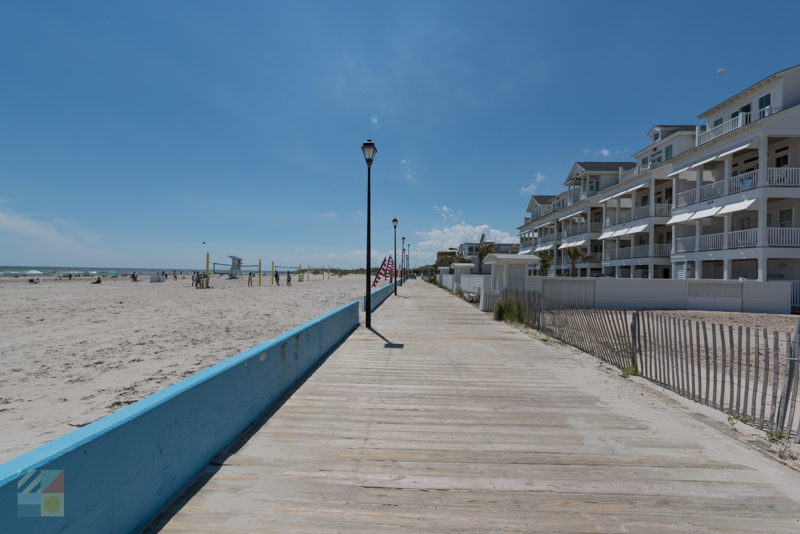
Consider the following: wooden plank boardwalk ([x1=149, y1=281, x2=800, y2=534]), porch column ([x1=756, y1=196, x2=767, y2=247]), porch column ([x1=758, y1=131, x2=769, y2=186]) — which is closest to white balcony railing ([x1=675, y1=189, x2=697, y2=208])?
porch column ([x1=758, y1=131, x2=769, y2=186])

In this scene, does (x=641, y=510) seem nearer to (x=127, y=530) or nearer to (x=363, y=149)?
(x=127, y=530)

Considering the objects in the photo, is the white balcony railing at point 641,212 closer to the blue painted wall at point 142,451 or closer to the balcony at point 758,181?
the balcony at point 758,181

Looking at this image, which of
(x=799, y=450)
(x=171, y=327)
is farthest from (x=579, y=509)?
(x=171, y=327)

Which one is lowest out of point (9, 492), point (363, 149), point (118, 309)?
point (118, 309)

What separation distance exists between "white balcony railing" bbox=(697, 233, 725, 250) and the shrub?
16412 millimetres

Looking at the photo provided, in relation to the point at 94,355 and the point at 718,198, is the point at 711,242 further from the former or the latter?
the point at 94,355

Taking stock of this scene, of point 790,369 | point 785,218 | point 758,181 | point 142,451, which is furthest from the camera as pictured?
point 785,218

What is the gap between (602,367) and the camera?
23.2 feet

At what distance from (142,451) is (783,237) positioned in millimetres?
26619

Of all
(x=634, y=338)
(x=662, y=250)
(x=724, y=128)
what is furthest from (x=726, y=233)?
(x=634, y=338)

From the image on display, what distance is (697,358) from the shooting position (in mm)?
5559

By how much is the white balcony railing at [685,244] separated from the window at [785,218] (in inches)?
155

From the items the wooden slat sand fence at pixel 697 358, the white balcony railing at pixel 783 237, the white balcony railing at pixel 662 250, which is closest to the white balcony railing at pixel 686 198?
the white balcony railing at pixel 662 250

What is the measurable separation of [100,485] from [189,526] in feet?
2.44
